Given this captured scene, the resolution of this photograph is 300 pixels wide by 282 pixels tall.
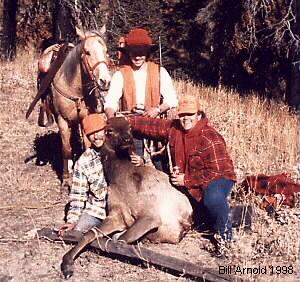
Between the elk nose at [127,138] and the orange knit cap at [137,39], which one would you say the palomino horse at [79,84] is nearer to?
the orange knit cap at [137,39]

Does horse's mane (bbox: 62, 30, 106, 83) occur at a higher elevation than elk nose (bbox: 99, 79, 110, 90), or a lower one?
higher

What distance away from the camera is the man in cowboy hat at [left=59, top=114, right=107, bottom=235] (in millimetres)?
6832

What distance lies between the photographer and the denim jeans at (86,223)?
6789 mm

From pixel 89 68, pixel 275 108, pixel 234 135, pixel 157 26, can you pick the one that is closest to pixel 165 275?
pixel 89 68

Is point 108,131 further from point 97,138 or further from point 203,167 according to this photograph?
point 203,167

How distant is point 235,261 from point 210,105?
8.90m

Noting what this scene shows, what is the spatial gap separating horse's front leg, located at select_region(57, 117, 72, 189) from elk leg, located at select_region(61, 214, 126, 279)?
2286 millimetres

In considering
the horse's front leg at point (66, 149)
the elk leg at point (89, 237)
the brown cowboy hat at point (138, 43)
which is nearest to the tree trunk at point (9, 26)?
the horse's front leg at point (66, 149)

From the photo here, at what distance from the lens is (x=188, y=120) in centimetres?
669

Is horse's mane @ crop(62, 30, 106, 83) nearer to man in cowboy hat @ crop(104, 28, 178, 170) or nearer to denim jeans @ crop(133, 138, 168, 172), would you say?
man in cowboy hat @ crop(104, 28, 178, 170)

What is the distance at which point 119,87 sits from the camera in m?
7.57

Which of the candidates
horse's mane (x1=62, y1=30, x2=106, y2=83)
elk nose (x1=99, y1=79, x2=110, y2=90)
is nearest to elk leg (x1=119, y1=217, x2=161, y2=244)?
elk nose (x1=99, y1=79, x2=110, y2=90)

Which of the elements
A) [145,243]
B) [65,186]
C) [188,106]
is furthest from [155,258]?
[65,186]

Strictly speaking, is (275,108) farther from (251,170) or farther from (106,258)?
(106,258)
